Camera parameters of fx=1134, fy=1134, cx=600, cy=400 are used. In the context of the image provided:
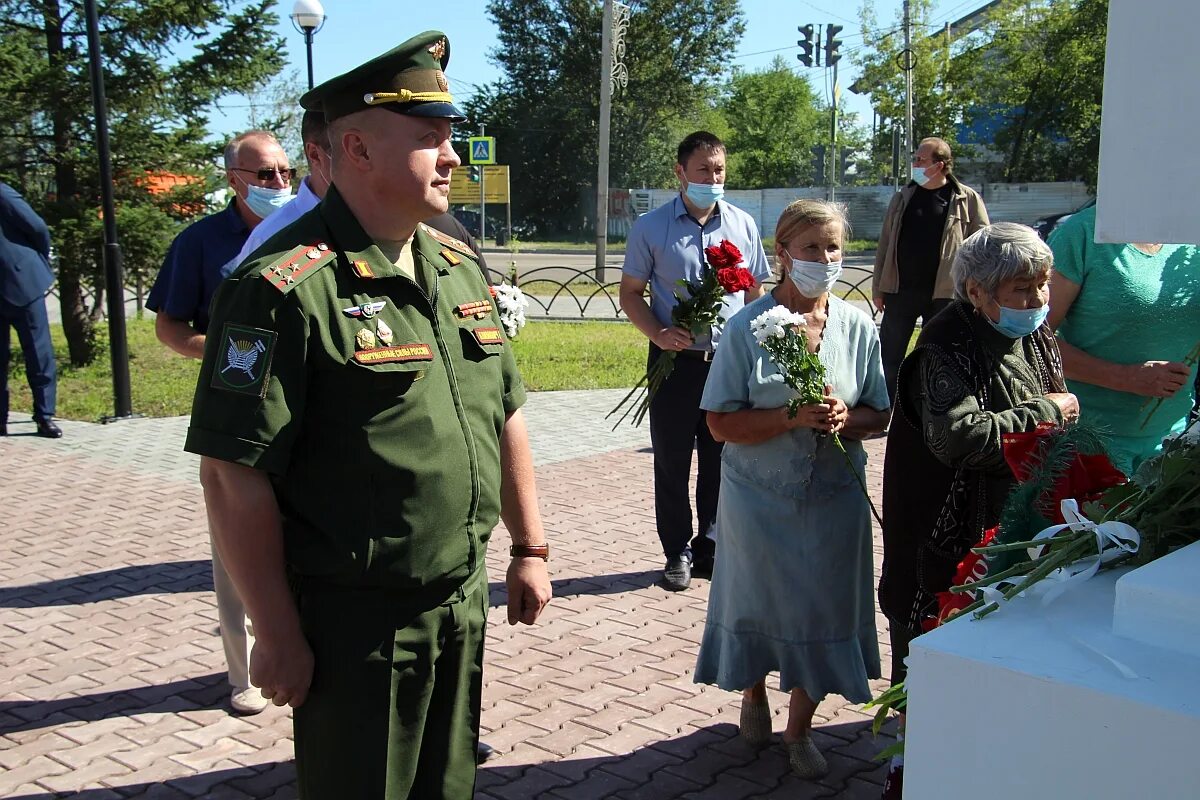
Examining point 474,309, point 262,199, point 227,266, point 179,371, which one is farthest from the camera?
point 179,371

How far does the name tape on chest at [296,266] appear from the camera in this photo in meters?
2.30

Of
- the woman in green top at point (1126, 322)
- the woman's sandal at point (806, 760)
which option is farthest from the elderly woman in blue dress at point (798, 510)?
the woman in green top at point (1126, 322)

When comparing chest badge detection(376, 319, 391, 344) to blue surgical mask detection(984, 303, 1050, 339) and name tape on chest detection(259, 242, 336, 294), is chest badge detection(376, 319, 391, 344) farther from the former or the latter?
blue surgical mask detection(984, 303, 1050, 339)

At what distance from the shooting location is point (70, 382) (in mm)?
12266

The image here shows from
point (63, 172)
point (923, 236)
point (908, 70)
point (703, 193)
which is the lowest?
point (923, 236)

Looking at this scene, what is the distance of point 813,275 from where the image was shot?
3.90 meters

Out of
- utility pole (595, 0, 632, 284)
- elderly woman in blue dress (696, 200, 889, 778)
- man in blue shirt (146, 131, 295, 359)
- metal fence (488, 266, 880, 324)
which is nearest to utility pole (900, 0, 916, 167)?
metal fence (488, 266, 880, 324)

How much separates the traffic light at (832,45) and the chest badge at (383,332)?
34099mm

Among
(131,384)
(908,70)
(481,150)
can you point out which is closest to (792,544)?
(131,384)

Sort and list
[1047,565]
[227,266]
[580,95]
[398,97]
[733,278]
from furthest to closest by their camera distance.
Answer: [580,95]
[733,278]
[227,266]
[398,97]
[1047,565]

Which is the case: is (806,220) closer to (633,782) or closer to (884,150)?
(633,782)

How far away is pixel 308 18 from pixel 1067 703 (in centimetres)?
1772

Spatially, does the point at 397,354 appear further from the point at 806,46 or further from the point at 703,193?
the point at 806,46

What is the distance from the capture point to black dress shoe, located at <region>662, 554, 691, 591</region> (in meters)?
5.75
